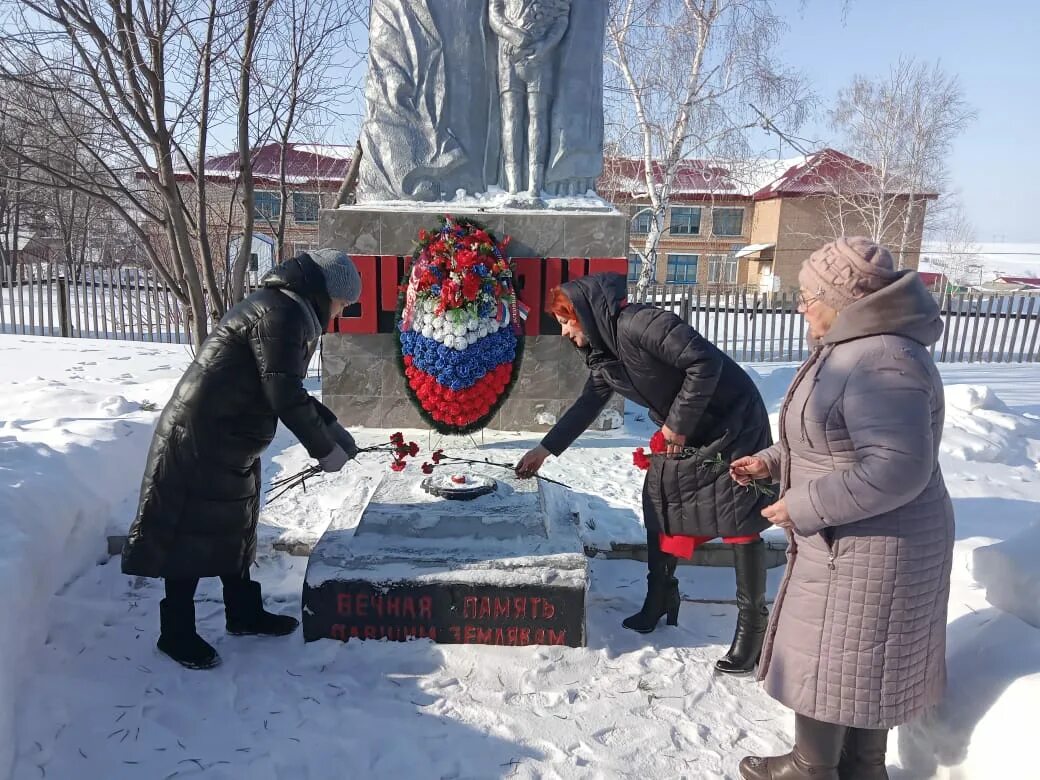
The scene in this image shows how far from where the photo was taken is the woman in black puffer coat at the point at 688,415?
2611 mm

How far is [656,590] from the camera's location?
3.05 meters

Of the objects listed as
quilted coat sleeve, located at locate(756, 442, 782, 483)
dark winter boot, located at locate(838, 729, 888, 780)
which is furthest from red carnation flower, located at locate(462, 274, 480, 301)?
dark winter boot, located at locate(838, 729, 888, 780)

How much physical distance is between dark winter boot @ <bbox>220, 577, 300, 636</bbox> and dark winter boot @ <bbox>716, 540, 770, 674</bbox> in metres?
1.83

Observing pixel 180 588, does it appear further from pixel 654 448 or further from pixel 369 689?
pixel 654 448

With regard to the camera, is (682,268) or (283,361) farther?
(682,268)

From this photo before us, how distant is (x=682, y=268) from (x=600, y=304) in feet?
93.2

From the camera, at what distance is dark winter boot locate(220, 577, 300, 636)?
2.93m

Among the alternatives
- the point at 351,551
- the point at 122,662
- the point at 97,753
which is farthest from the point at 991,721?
the point at 122,662

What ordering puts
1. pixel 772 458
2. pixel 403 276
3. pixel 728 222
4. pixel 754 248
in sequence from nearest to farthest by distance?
pixel 772 458 → pixel 403 276 → pixel 754 248 → pixel 728 222

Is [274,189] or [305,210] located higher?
[305,210]

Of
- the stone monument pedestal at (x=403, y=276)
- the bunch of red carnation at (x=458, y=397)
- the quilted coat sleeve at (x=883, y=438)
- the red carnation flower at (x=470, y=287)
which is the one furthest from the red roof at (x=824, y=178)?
the quilted coat sleeve at (x=883, y=438)

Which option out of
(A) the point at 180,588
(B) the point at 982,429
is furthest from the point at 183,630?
(B) the point at 982,429

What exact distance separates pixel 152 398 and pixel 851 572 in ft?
22.1

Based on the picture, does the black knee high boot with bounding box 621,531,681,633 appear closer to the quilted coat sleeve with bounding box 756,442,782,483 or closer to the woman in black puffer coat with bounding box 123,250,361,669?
the quilted coat sleeve with bounding box 756,442,782,483
